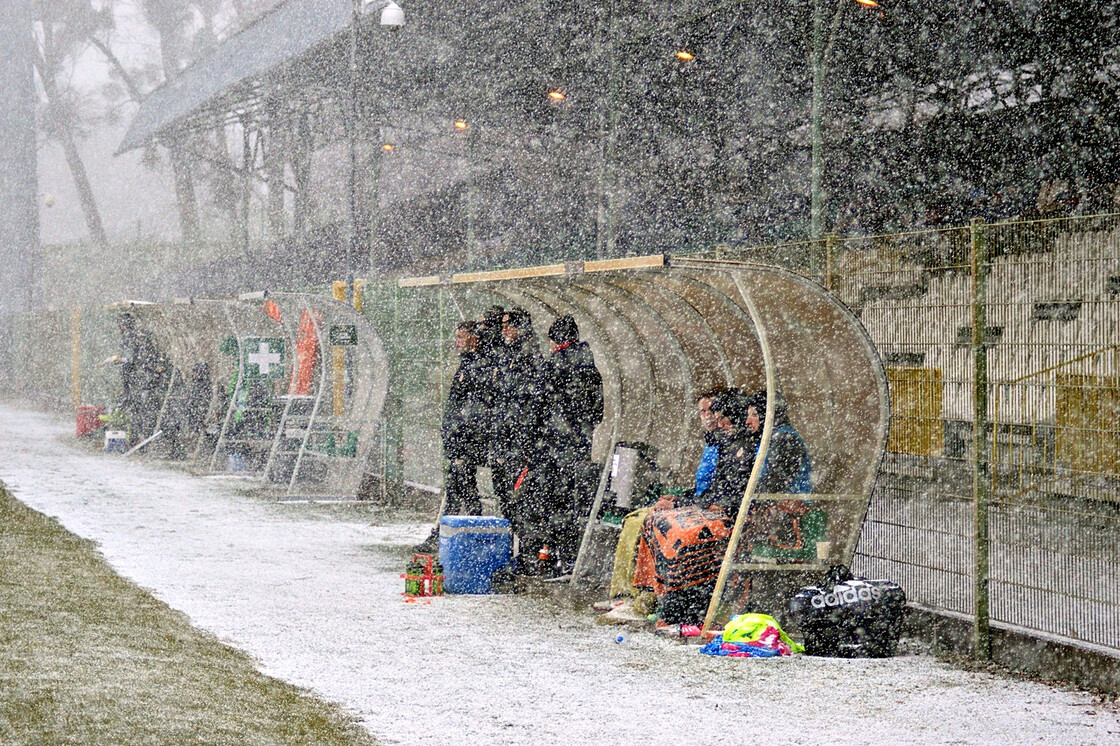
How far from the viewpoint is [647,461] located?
989 cm

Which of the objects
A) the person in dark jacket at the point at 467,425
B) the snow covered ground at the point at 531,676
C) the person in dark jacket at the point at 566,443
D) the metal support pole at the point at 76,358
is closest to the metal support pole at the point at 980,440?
the snow covered ground at the point at 531,676

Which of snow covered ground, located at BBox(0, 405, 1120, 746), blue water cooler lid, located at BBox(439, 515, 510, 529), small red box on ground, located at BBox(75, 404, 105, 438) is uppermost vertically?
small red box on ground, located at BBox(75, 404, 105, 438)

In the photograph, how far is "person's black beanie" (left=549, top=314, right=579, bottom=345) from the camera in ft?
33.3

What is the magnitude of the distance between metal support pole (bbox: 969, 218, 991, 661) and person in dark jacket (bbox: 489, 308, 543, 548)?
3.77 meters

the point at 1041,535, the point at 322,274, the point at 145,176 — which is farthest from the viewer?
the point at 145,176

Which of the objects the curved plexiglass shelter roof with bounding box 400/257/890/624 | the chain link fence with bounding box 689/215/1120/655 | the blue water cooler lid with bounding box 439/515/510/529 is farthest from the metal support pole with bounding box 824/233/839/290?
the blue water cooler lid with bounding box 439/515/510/529

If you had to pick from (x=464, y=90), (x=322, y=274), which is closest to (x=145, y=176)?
(x=322, y=274)

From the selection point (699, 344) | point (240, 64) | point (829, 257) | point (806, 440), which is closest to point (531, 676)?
point (806, 440)

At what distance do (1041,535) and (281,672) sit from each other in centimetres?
416

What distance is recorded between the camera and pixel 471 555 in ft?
31.6

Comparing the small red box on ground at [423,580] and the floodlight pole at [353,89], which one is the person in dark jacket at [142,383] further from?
the small red box on ground at [423,580]

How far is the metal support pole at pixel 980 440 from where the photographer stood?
719 centimetres

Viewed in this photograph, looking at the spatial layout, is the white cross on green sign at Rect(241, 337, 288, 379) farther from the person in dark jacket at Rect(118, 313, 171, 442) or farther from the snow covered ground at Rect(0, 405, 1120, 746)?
the snow covered ground at Rect(0, 405, 1120, 746)

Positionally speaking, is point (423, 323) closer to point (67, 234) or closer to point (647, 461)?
point (647, 461)
